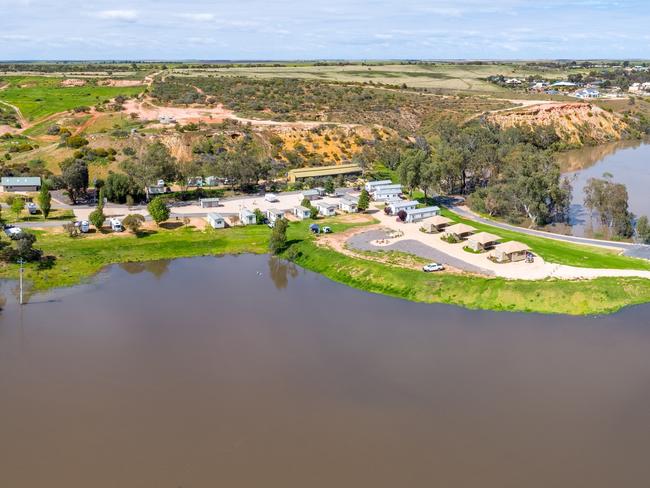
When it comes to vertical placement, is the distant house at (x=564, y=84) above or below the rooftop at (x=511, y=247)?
above

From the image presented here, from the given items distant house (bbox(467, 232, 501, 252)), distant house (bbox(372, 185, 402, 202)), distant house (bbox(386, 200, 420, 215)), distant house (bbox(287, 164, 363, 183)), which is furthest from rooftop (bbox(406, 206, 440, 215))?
distant house (bbox(287, 164, 363, 183))

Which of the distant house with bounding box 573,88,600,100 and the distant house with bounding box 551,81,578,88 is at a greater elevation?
the distant house with bounding box 551,81,578,88

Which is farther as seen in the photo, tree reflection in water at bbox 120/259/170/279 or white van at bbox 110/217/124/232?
white van at bbox 110/217/124/232

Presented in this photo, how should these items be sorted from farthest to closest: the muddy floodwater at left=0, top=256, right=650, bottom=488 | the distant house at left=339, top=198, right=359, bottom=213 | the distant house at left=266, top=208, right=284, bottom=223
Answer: the distant house at left=339, top=198, right=359, bottom=213 < the distant house at left=266, top=208, right=284, bottom=223 < the muddy floodwater at left=0, top=256, right=650, bottom=488

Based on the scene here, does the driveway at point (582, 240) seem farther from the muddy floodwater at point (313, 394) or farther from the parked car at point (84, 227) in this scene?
the parked car at point (84, 227)

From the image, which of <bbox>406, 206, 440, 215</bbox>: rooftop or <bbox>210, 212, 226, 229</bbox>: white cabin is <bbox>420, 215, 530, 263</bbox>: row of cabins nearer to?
<bbox>406, 206, 440, 215</bbox>: rooftop

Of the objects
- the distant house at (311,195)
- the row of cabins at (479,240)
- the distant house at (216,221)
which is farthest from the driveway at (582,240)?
the distant house at (216,221)

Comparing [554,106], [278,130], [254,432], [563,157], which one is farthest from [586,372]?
[554,106]
